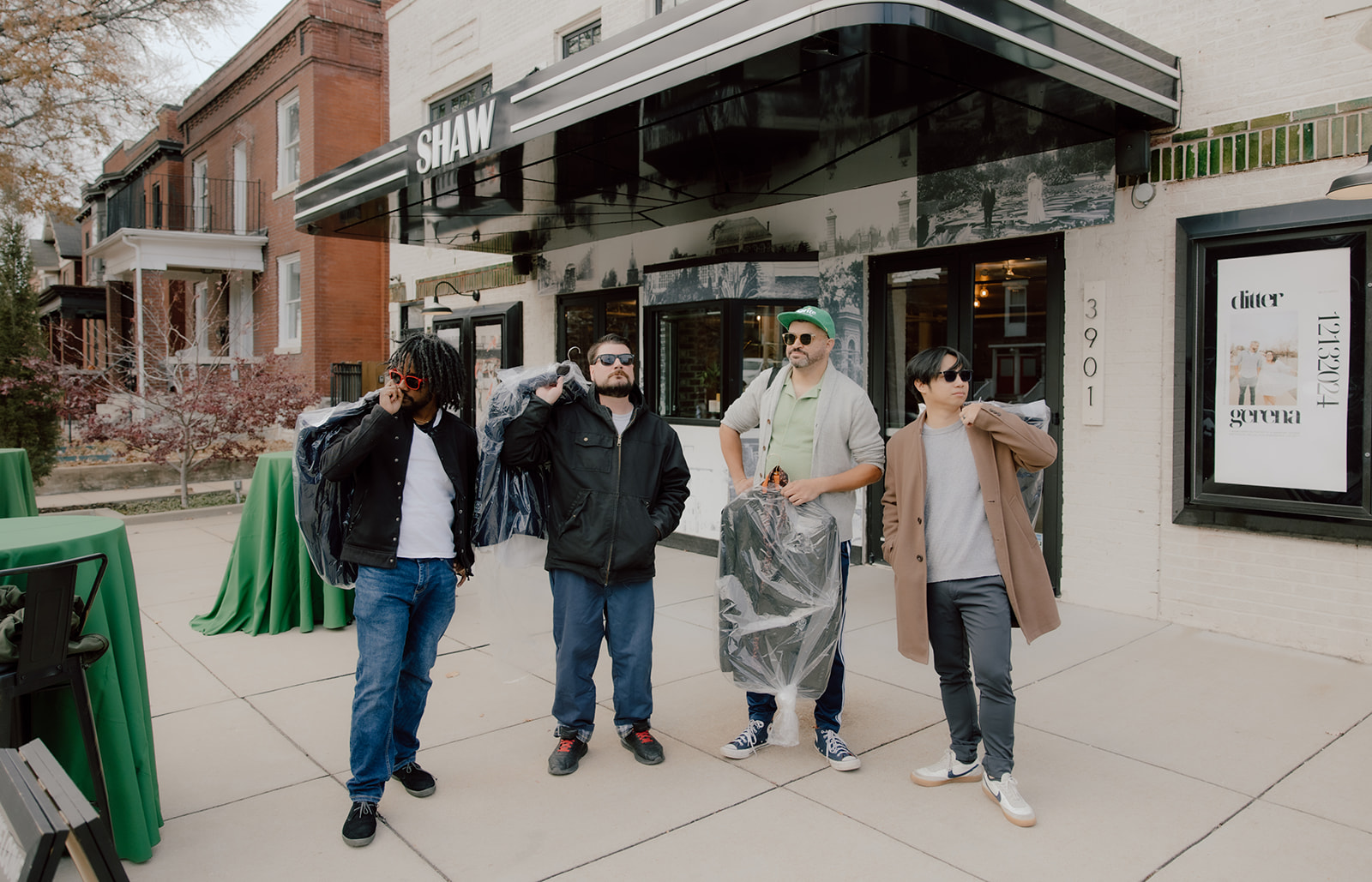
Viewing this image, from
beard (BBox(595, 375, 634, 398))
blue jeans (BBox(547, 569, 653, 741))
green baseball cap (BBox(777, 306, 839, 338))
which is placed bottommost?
blue jeans (BBox(547, 569, 653, 741))

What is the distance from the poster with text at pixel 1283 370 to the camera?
16.4 ft

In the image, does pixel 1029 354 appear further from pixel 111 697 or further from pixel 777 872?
pixel 111 697

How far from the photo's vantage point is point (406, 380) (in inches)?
127

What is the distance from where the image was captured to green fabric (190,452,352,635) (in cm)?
577

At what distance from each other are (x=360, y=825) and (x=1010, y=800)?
2305 mm

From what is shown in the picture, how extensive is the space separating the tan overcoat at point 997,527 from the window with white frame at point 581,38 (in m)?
7.90

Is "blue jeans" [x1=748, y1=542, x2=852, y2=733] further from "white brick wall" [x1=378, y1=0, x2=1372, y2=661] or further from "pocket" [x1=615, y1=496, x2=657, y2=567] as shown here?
"white brick wall" [x1=378, y1=0, x2=1372, y2=661]

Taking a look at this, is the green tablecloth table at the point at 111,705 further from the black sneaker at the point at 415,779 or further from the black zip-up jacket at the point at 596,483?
the black zip-up jacket at the point at 596,483

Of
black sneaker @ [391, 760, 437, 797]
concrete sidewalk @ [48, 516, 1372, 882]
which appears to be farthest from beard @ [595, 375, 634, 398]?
black sneaker @ [391, 760, 437, 797]

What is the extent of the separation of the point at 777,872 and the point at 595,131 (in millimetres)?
4646

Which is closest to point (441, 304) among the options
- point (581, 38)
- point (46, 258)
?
point (581, 38)

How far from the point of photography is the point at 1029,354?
6.37 metres

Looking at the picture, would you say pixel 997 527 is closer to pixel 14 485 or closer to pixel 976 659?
pixel 976 659

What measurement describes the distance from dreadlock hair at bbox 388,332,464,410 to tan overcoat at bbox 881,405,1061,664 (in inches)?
69.9
